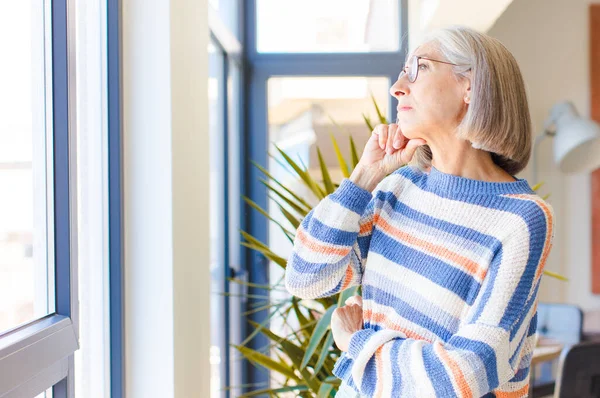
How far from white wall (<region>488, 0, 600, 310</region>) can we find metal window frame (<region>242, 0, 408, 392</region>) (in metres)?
1.12

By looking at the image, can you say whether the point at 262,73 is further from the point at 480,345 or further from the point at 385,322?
the point at 480,345

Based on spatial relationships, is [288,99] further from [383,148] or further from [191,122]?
[383,148]

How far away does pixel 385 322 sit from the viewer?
1.29 meters

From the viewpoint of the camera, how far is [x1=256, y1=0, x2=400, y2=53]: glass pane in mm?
4020

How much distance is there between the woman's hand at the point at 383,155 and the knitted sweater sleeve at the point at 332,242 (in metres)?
0.03

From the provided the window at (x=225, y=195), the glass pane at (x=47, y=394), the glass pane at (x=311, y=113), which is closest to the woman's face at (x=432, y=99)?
the glass pane at (x=47, y=394)

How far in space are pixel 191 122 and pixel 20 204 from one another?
0.70 metres

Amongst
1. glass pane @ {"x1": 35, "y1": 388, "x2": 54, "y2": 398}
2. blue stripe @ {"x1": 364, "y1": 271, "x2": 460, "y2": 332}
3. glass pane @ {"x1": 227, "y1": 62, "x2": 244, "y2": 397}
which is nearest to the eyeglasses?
blue stripe @ {"x1": 364, "y1": 271, "x2": 460, "y2": 332}

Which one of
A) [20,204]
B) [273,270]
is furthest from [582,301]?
[20,204]

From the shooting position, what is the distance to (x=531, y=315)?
1.24 meters

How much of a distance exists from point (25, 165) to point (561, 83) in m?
4.04

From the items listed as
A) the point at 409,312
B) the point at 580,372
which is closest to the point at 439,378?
the point at 409,312

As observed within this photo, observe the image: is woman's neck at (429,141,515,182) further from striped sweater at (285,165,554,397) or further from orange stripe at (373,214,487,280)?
orange stripe at (373,214,487,280)

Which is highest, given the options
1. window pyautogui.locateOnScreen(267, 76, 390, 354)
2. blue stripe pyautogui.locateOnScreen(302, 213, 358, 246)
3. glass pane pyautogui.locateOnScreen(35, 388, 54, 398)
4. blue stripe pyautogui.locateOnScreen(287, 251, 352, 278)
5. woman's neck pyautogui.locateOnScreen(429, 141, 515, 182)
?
window pyautogui.locateOnScreen(267, 76, 390, 354)
